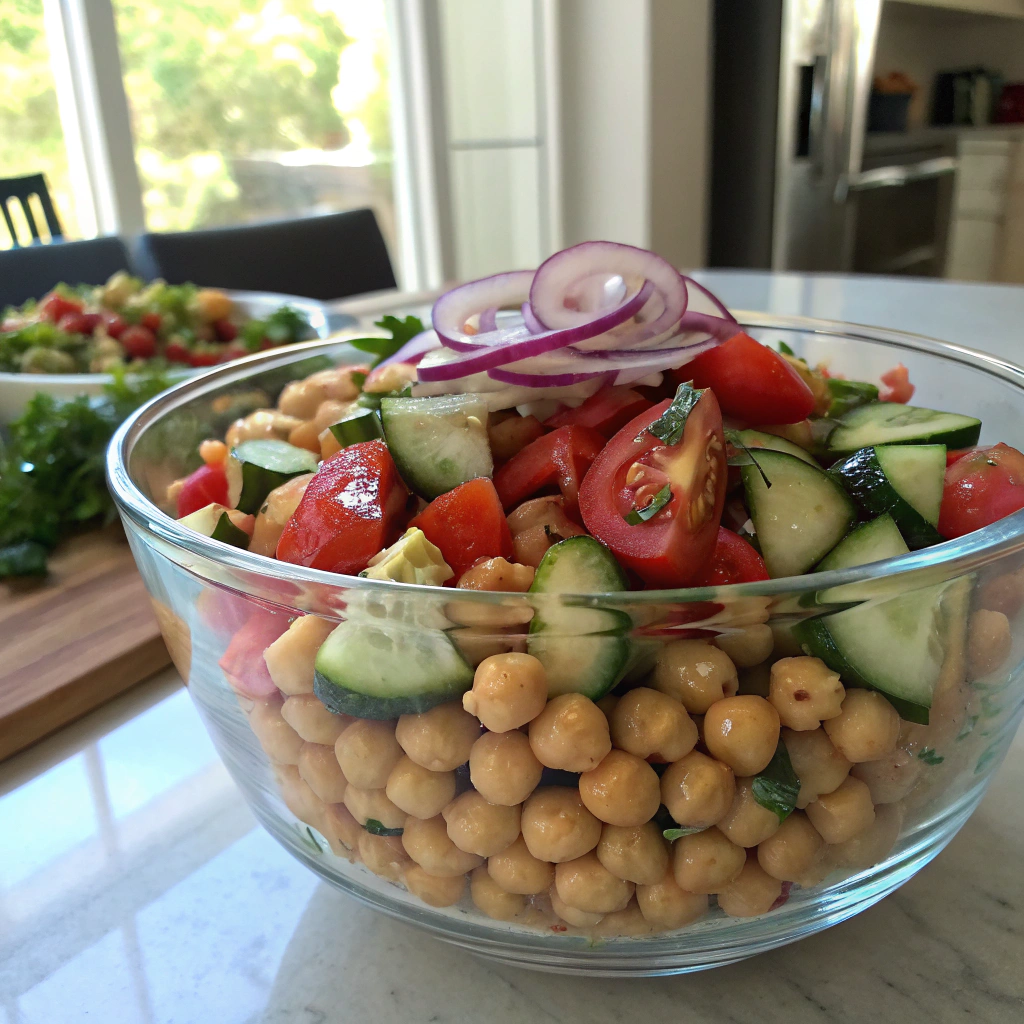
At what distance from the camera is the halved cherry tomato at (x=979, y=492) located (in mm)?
549

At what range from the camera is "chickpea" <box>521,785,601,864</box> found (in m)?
0.44

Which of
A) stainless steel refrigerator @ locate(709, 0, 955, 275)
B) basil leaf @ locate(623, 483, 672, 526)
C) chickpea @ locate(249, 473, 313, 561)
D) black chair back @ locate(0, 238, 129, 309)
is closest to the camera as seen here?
basil leaf @ locate(623, 483, 672, 526)

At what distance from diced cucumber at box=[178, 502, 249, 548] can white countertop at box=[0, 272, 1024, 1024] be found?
211 mm

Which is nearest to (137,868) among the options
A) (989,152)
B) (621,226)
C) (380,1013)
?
(380,1013)

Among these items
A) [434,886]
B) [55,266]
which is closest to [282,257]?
[55,266]

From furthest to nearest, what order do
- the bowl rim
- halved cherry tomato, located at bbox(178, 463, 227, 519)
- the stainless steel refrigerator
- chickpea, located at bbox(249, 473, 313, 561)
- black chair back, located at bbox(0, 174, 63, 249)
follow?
the stainless steel refrigerator < black chair back, located at bbox(0, 174, 63, 249) < halved cherry tomato, located at bbox(178, 463, 227, 519) < chickpea, located at bbox(249, 473, 313, 561) < the bowl rim

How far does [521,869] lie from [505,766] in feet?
0.20

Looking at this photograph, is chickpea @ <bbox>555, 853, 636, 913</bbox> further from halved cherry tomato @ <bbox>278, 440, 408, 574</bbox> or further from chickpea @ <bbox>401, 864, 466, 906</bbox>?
halved cherry tomato @ <bbox>278, 440, 408, 574</bbox>

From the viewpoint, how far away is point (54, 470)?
1105 millimetres

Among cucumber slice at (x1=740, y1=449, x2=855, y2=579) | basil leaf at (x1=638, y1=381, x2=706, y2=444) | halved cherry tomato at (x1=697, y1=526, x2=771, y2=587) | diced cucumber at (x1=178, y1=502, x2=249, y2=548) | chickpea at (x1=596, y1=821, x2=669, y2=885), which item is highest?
basil leaf at (x1=638, y1=381, x2=706, y2=444)

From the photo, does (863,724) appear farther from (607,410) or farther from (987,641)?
(607,410)

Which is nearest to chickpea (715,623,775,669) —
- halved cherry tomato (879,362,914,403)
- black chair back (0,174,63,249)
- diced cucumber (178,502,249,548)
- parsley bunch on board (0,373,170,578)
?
diced cucumber (178,502,249,548)

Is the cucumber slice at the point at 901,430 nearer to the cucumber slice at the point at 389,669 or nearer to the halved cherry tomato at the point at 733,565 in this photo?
the halved cherry tomato at the point at 733,565

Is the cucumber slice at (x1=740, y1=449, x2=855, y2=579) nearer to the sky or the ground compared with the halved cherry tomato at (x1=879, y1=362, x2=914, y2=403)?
nearer to the sky
